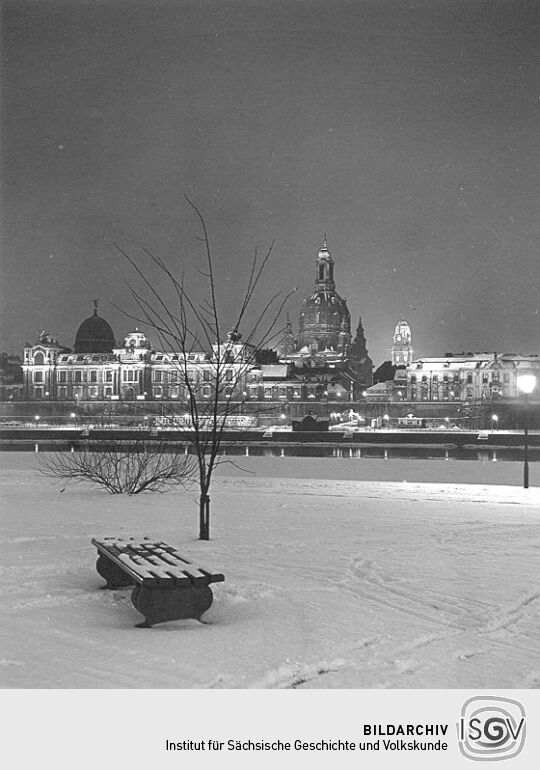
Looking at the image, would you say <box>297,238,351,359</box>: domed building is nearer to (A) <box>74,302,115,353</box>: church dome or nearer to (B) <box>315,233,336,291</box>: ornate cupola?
(B) <box>315,233,336,291</box>: ornate cupola

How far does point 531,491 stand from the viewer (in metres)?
14.9

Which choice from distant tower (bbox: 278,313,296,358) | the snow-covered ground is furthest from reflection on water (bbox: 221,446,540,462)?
distant tower (bbox: 278,313,296,358)

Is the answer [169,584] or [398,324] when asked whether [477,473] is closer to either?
[169,584]

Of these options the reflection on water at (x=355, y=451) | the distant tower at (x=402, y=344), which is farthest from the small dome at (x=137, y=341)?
the reflection on water at (x=355, y=451)

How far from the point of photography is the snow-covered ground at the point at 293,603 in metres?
3.95

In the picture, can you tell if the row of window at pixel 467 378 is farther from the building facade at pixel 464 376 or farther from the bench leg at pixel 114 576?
the bench leg at pixel 114 576

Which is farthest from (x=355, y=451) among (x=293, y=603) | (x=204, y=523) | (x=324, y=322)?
(x=324, y=322)

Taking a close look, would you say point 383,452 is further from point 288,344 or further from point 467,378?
point 288,344

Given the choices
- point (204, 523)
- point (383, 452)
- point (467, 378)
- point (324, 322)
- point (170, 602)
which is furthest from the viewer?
point (324, 322)

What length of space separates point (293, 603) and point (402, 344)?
118141 mm

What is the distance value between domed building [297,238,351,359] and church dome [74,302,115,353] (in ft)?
84.1
